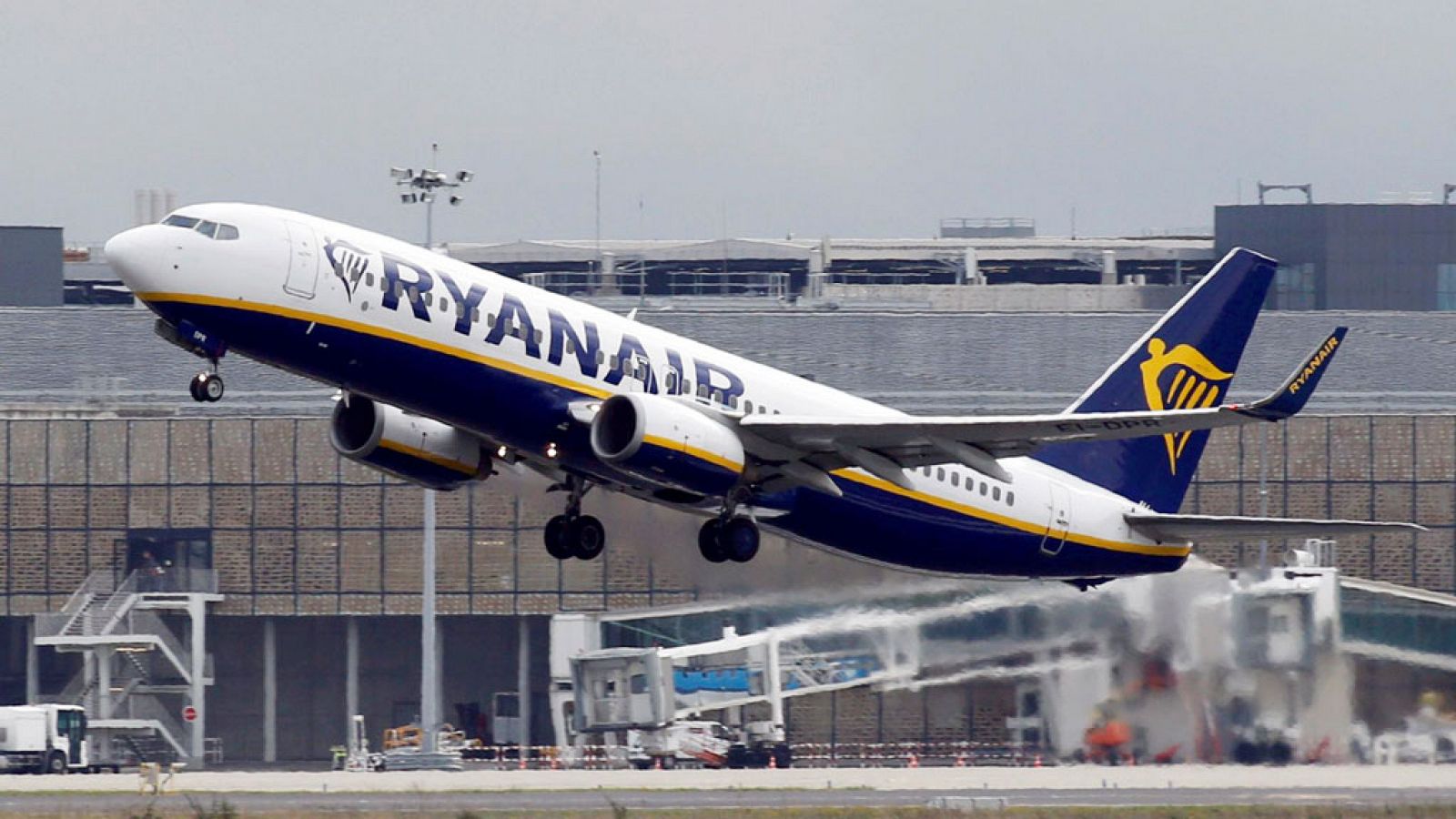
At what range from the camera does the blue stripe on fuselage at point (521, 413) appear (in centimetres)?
3425

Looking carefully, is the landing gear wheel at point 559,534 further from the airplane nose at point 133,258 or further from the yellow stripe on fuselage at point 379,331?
the airplane nose at point 133,258

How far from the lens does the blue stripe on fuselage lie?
34.2 meters

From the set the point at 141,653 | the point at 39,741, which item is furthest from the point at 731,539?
the point at 141,653

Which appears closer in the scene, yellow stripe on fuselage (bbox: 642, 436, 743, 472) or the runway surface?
yellow stripe on fuselage (bbox: 642, 436, 743, 472)

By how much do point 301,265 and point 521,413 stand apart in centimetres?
423

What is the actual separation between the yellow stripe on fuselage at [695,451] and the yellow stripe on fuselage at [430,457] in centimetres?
583

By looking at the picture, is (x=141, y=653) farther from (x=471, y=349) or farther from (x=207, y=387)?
(x=471, y=349)

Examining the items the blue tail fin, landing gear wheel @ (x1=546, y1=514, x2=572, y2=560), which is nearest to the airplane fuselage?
landing gear wheel @ (x1=546, y1=514, x2=572, y2=560)

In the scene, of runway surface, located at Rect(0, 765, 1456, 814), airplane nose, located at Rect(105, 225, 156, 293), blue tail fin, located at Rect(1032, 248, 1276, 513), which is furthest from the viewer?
runway surface, located at Rect(0, 765, 1456, 814)

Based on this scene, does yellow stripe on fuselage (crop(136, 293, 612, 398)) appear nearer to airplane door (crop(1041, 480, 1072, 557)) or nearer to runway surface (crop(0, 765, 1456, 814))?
airplane door (crop(1041, 480, 1072, 557))

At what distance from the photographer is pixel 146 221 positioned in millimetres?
100250

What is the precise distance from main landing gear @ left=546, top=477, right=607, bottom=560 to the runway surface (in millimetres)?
6274

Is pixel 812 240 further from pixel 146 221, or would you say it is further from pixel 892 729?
pixel 892 729

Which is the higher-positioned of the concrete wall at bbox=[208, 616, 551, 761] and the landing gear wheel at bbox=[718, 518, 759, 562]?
the landing gear wheel at bbox=[718, 518, 759, 562]
